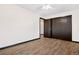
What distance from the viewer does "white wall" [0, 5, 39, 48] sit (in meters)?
3.01

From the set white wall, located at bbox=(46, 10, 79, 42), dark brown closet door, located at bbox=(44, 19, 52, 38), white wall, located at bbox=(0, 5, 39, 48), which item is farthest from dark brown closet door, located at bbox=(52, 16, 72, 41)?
white wall, located at bbox=(0, 5, 39, 48)

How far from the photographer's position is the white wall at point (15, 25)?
301cm

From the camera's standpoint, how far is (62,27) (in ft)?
17.5

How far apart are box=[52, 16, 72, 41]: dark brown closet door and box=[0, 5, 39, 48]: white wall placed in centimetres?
184

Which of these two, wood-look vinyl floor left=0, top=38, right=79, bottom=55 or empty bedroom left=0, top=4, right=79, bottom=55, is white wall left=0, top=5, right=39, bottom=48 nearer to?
empty bedroom left=0, top=4, right=79, bottom=55

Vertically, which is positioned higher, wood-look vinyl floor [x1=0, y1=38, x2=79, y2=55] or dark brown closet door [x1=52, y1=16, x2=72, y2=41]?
dark brown closet door [x1=52, y1=16, x2=72, y2=41]

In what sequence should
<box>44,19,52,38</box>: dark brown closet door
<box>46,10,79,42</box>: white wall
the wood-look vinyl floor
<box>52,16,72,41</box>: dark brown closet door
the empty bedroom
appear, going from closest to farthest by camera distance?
1. the wood-look vinyl floor
2. the empty bedroom
3. <box>46,10,79,42</box>: white wall
4. <box>52,16,72,41</box>: dark brown closet door
5. <box>44,19,52,38</box>: dark brown closet door

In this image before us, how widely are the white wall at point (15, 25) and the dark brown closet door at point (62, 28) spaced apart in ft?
6.03

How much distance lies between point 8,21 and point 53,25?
3701mm

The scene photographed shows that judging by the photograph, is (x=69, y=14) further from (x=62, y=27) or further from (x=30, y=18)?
(x=30, y=18)

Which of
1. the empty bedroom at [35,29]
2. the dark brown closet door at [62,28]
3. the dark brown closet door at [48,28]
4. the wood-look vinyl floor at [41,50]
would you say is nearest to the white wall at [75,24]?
the empty bedroom at [35,29]

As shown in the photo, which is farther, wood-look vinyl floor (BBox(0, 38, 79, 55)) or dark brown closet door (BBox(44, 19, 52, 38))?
dark brown closet door (BBox(44, 19, 52, 38))

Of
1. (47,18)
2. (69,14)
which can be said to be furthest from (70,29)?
(47,18)

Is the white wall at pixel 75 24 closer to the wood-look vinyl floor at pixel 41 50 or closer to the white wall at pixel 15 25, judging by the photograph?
the wood-look vinyl floor at pixel 41 50
